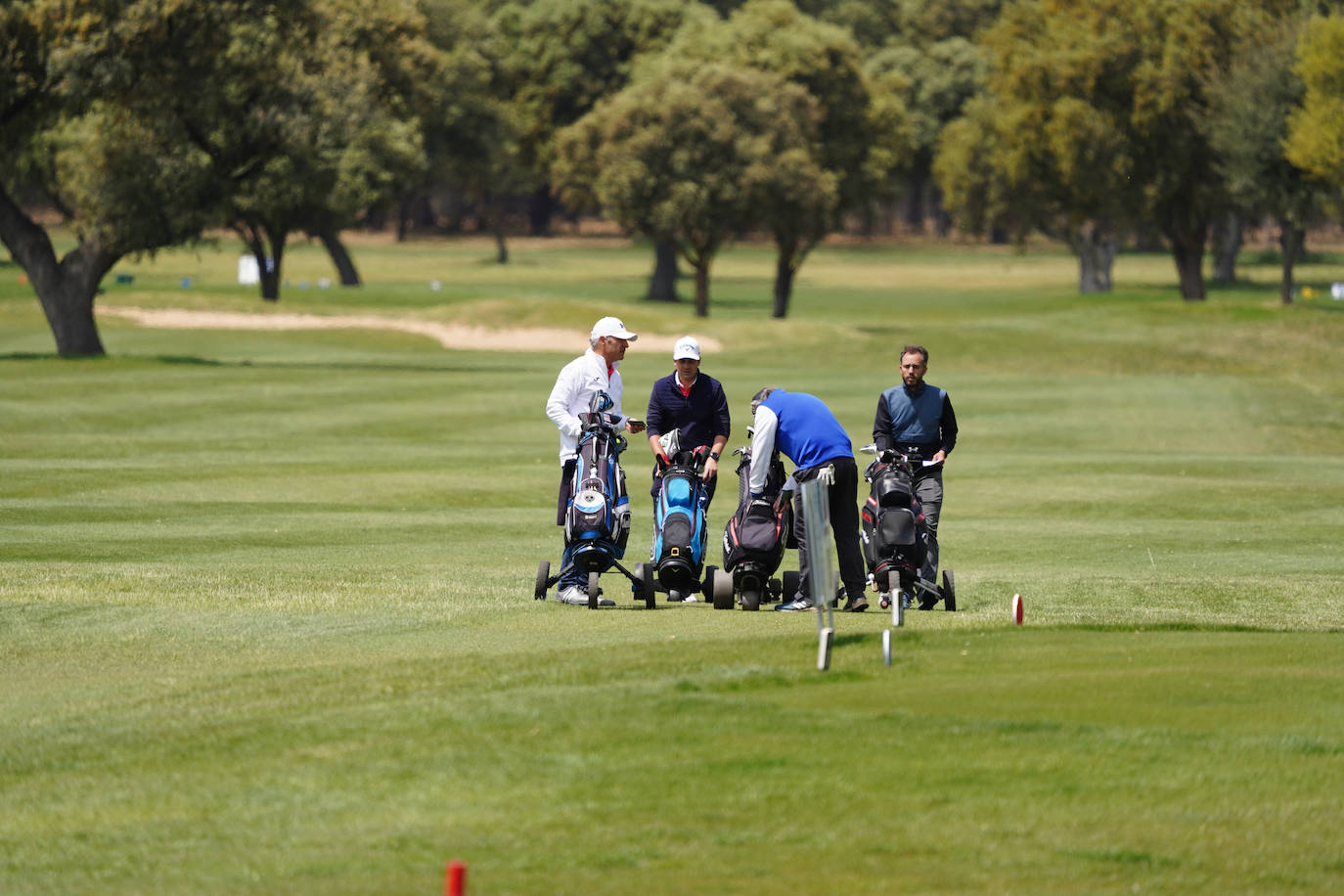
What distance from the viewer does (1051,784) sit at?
26.3 ft

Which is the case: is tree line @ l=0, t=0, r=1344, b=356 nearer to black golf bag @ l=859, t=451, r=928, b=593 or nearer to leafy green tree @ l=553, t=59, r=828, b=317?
leafy green tree @ l=553, t=59, r=828, b=317

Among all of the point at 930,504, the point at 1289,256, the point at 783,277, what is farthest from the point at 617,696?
the point at 1289,256

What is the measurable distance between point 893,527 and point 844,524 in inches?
14.5

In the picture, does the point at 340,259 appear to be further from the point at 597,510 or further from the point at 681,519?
the point at 597,510

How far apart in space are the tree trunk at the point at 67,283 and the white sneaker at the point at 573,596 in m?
30.6

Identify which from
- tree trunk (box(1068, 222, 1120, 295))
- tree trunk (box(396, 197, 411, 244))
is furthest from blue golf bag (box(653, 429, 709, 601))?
tree trunk (box(396, 197, 411, 244))

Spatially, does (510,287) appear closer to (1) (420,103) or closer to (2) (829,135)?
(1) (420,103)

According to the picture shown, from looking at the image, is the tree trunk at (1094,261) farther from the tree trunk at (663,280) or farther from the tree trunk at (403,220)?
the tree trunk at (403,220)

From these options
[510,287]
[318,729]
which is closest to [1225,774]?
[318,729]

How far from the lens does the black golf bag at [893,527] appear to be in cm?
1358

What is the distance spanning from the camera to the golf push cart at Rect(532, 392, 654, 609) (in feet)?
44.4

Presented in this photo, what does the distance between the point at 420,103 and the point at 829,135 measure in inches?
640

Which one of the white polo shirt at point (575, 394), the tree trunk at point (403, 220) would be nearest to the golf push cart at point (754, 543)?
the white polo shirt at point (575, 394)

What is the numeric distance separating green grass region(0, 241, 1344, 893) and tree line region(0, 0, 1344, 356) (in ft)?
44.5
